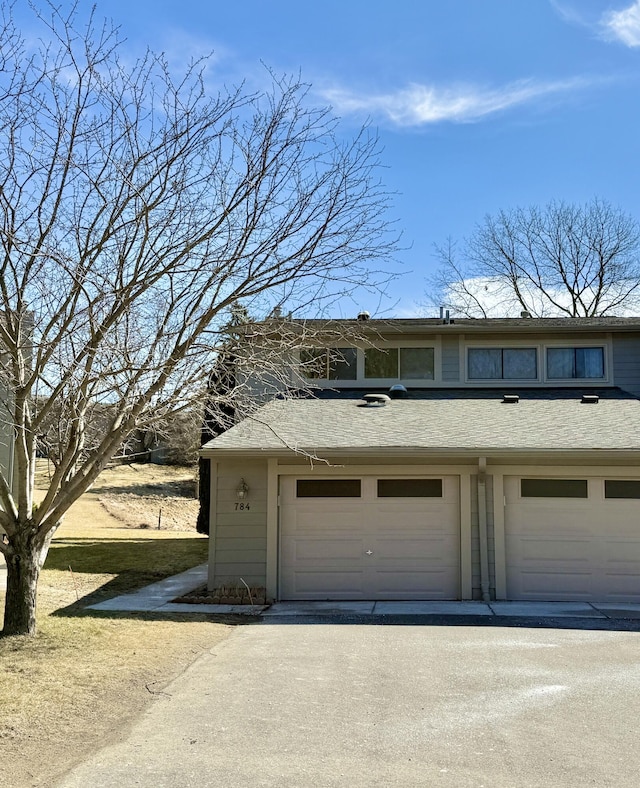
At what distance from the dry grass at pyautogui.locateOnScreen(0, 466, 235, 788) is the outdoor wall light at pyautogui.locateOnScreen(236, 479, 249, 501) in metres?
2.31

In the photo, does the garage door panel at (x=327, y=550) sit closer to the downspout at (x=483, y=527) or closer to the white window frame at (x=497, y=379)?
the downspout at (x=483, y=527)

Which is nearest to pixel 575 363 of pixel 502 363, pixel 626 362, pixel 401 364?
pixel 626 362

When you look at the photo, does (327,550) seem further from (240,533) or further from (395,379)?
(395,379)

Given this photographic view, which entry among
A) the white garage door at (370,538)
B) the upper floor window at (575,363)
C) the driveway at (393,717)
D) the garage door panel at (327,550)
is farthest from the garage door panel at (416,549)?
the upper floor window at (575,363)

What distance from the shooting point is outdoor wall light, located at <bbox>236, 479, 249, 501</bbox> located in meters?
A: 11.9

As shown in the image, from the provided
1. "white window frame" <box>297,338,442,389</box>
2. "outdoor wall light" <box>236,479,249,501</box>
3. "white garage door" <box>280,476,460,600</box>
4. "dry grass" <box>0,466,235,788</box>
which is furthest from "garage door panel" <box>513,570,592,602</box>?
"white window frame" <box>297,338,442,389</box>

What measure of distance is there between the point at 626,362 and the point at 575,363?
1104 mm

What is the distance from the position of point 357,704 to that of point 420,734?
875mm

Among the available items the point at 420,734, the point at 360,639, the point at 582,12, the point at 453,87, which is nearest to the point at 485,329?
the point at 453,87

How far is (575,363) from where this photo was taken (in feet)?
54.5

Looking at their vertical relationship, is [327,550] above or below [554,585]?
above

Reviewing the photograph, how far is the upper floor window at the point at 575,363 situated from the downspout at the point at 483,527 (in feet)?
19.5

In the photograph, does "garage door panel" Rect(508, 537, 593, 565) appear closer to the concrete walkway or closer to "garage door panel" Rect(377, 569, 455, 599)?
the concrete walkway

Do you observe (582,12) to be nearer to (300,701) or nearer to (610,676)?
(610,676)
